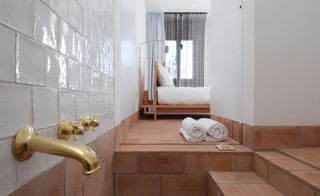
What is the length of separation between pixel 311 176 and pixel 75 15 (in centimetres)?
Answer: 95

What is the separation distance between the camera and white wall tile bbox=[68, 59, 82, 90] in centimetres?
68

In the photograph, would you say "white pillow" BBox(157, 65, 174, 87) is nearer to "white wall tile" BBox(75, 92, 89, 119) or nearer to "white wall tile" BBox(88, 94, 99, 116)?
"white wall tile" BBox(88, 94, 99, 116)

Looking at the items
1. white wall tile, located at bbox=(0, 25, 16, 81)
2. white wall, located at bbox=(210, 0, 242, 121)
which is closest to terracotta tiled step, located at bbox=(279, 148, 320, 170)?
white wall, located at bbox=(210, 0, 242, 121)

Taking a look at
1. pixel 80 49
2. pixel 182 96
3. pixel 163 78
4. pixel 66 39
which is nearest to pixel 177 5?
pixel 163 78

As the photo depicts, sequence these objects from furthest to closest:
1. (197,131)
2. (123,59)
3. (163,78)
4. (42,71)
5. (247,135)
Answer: (163,78) < (123,59) < (197,131) < (247,135) < (42,71)

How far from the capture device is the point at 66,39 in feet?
2.13

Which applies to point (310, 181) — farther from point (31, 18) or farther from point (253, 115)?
point (31, 18)

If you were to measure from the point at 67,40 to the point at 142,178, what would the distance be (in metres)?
0.89

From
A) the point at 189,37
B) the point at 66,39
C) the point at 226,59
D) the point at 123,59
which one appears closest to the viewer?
the point at 66,39

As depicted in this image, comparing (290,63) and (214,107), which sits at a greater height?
(290,63)

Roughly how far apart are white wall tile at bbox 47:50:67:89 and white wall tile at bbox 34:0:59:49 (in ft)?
0.09

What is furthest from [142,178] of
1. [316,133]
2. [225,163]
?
[316,133]

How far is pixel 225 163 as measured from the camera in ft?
4.30

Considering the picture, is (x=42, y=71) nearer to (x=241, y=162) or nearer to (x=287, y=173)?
(x=287, y=173)
